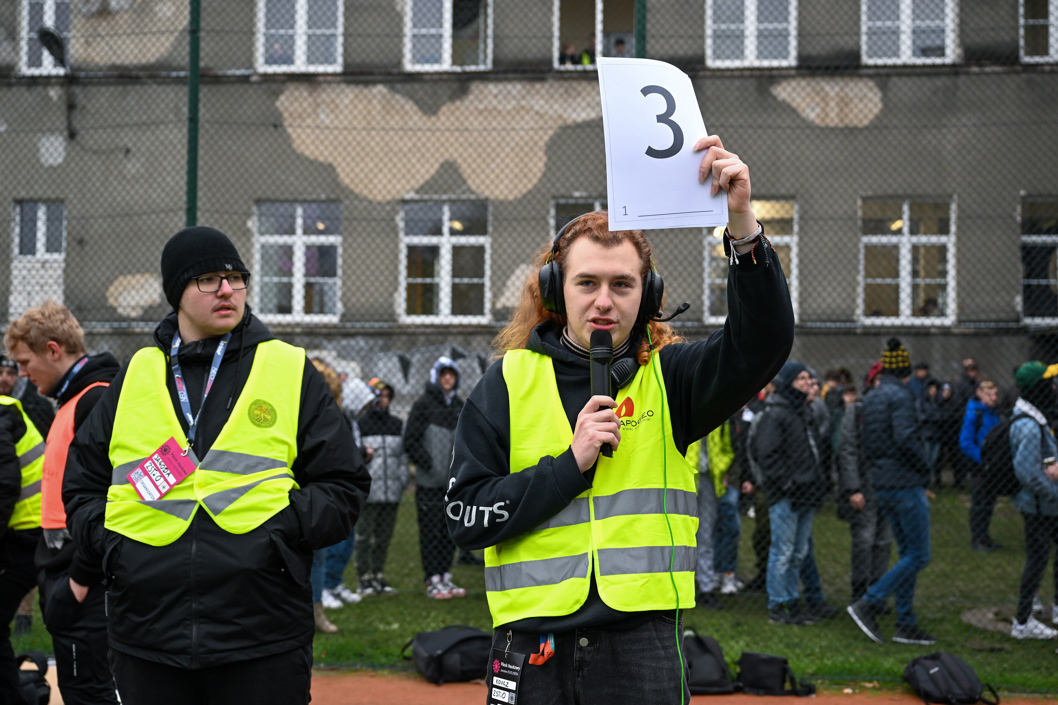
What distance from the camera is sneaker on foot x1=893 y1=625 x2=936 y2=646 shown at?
6630 mm

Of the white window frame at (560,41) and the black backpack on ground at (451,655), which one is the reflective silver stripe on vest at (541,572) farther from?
the white window frame at (560,41)

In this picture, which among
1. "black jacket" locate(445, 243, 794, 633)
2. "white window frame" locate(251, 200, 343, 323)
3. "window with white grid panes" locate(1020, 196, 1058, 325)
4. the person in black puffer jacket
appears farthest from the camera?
"white window frame" locate(251, 200, 343, 323)

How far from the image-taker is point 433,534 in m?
7.95

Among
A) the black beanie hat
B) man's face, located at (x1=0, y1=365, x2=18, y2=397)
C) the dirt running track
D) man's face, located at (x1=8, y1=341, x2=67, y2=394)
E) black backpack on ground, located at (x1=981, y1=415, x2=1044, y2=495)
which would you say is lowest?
the dirt running track

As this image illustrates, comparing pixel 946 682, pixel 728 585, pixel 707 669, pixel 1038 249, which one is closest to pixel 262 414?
pixel 707 669

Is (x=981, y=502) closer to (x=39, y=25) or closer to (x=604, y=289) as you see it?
(x=604, y=289)

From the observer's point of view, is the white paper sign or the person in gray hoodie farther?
the person in gray hoodie

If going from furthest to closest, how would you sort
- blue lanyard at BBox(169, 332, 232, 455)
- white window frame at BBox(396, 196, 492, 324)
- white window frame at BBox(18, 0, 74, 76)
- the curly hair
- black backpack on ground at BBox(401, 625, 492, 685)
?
white window frame at BBox(396, 196, 492, 324), white window frame at BBox(18, 0, 74, 76), black backpack on ground at BBox(401, 625, 492, 685), blue lanyard at BBox(169, 332, 232, 455), the curly hair

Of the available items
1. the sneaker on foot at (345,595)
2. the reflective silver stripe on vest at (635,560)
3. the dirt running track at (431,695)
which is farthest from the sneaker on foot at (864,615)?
the reflective silver stripe on vest at (635,560)

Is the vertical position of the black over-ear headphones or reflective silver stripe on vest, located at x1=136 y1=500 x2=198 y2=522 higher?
the black over-ear headphones

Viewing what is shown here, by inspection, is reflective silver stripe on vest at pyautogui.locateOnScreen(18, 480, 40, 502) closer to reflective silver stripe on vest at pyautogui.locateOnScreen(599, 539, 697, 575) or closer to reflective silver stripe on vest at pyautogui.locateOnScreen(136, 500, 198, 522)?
reflective silver stripe on vest at pyautogui.locateOnScreen(136, 500, 198, 522)

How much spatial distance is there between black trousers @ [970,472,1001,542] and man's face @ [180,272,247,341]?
6.34 meters

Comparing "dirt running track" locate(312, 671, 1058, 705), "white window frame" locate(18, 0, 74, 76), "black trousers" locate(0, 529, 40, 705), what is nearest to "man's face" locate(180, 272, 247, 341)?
"black trousers" locate(0, 529, 40, 705)

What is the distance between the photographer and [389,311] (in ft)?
42.1
